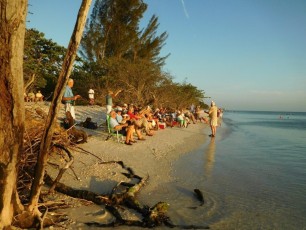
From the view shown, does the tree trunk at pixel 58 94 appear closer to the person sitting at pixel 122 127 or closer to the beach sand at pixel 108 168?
the beach sand at pixel 108 168

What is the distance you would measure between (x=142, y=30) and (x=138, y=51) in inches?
121

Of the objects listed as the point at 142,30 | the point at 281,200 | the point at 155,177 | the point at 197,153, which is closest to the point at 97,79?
the point at 142,30

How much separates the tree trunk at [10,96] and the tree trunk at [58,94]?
0.25 metres

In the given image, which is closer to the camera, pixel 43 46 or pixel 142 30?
pixel 43 46

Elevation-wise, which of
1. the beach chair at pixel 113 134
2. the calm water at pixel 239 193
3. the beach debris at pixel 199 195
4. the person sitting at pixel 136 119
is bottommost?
the calm water at pixel 239 193

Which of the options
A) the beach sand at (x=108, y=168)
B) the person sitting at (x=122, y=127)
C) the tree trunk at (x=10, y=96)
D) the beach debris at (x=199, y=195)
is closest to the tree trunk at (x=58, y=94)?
the tree trunk at (x=10, y=96)

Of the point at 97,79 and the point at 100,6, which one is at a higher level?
the point at 100,6

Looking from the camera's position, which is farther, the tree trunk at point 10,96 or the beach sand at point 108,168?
the beach sand at point 108,168

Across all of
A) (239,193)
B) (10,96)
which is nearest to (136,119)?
(239,193)

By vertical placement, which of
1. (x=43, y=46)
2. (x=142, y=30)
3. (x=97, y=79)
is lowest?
(x=97, y=79)

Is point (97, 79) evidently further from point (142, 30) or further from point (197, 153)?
point (197, 153)

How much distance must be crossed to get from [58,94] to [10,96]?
1.52 ft

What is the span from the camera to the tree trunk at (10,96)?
104 inches

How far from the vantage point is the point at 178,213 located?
4062mm
